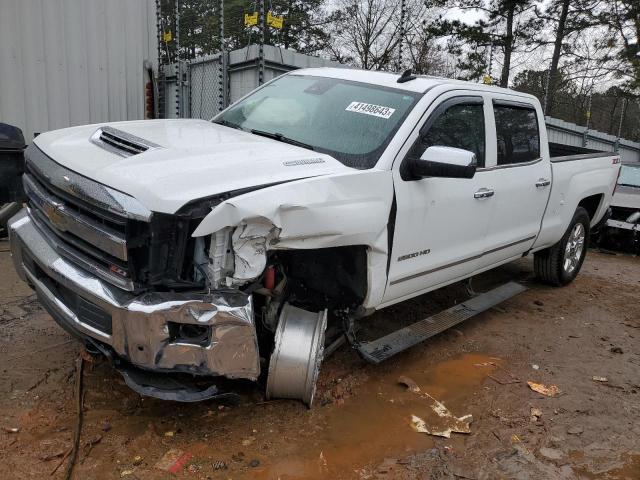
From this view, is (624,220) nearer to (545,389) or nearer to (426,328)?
(545,389)

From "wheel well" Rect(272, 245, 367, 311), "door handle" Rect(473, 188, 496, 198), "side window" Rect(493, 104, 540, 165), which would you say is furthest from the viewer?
"side window" Rect(493, 104, 540, 165)

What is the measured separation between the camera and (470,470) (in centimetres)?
283

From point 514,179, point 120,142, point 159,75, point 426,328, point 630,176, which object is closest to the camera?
point 120,142

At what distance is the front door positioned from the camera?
336 cm

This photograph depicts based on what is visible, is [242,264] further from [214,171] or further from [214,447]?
[214,447]

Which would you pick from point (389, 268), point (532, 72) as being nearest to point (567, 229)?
point (389, 268)

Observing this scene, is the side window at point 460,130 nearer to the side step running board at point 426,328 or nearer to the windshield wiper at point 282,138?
the windshield wiper at point 282,138

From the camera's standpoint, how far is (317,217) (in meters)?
2.75

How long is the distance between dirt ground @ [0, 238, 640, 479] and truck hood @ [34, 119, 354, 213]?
1.31 metres

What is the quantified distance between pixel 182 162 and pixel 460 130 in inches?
84.4

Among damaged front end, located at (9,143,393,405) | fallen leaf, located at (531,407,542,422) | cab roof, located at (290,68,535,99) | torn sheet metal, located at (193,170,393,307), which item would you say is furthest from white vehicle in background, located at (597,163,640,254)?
damaged front end, located at (9,143,393,405)

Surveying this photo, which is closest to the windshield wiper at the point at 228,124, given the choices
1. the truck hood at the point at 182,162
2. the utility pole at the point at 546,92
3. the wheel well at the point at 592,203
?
the truck hood at the point at 182,162

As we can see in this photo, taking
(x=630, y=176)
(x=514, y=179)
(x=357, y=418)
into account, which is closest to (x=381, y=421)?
(x=357, y=418)

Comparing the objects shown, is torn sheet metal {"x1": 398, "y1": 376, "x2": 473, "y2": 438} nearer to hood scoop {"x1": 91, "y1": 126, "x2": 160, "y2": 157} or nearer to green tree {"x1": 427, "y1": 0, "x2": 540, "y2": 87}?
hood scoop {"x1": 91, "y1": 126, "x2": 160, "y2": 157}
